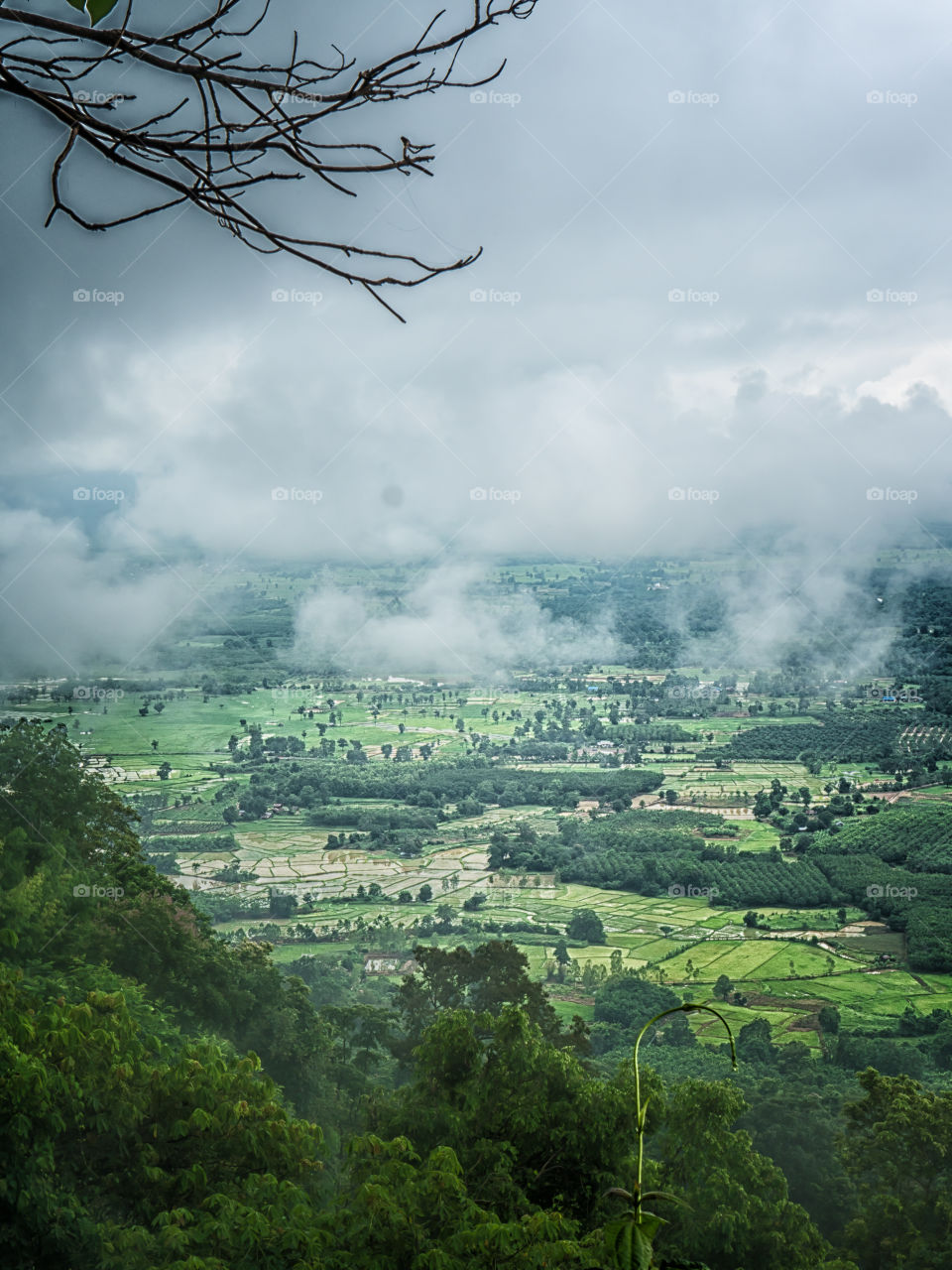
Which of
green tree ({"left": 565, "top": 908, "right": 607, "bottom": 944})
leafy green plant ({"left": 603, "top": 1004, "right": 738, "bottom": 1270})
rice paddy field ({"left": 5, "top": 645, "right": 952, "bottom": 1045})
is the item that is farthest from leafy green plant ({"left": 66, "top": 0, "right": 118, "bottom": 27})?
green tree ({"left": 565, "top": 908, "right": 607, "bottom": 944})

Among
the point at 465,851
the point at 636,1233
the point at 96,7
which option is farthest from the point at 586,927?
the point at 96,7

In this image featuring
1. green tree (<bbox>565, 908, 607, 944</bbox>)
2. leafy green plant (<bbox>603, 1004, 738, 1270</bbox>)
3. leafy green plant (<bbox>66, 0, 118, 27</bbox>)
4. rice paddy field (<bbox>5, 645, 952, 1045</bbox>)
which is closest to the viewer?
leafy green plant (<bbox>66, 0, 118, 27</bbox>)

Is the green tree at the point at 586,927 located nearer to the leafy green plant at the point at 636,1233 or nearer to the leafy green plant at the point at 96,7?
the leafy green plant at the point at 636,1233

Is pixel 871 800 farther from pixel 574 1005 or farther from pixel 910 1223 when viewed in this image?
pixel 910 1223

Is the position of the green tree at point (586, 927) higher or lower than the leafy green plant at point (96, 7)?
lower

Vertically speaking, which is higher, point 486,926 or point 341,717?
point 341,717

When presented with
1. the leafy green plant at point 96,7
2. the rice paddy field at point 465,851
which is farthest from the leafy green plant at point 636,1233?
the rice paddy field at point 465,851

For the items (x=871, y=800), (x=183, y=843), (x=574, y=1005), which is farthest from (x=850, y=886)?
(x=183, y=843)

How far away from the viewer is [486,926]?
Result: 16500 millimetres

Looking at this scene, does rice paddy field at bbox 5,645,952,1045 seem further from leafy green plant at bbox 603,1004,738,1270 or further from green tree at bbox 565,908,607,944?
leafy green plant at bbox 603,1004,738,1270

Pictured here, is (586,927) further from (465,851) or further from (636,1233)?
(636,1233)

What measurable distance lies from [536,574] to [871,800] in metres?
11.1

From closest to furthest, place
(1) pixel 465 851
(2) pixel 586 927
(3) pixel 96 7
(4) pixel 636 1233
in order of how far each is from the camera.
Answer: (3) pixel 96 7
(4) pixel 636 1233
(2) pixel 586 927
(1) pixel 465 851

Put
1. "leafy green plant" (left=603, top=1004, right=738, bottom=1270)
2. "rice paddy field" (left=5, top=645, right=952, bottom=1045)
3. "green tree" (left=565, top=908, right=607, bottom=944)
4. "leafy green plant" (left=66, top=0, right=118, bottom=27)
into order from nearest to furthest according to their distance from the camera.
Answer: "leafy green plant" (left=66, top=0, right=118, bottom=27), "leafy green plant" (left=603, top=1004, right=738, bottom=1270), "rice paddy field" (left=5, top=645, right=952, bottom=1045), "green tree" (left=565, top=908, right=607, bottom=944)
